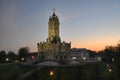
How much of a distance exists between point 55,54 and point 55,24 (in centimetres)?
1490

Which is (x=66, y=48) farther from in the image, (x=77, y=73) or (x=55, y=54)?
(x=77, y=73)

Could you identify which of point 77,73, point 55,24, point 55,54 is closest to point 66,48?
point 55,54

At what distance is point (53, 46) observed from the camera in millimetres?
105250

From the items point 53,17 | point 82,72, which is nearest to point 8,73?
point 82,72

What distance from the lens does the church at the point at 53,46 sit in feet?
342

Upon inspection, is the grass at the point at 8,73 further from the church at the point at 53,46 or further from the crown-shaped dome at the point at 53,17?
the crown-shaped dome at the point at 53,17

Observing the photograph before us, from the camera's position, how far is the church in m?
104

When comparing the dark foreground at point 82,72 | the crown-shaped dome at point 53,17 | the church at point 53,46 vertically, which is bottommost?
the dark foreground at point 82,72

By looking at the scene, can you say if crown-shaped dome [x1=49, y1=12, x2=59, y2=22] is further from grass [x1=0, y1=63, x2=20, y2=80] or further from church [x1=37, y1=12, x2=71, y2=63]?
grass [x1=0, y1=63, x2=20, y2=80]

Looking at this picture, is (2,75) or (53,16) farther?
(53,16)

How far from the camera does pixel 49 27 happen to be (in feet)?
352

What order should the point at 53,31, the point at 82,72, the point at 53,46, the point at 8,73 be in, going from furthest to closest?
the point at 53,31 < the point at 53,46 < the point at 82,72 < the point at 8,73

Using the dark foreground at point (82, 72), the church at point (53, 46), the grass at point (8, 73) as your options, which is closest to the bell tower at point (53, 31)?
the church at point (53, 46)

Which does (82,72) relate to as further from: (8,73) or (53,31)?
(53,31)
